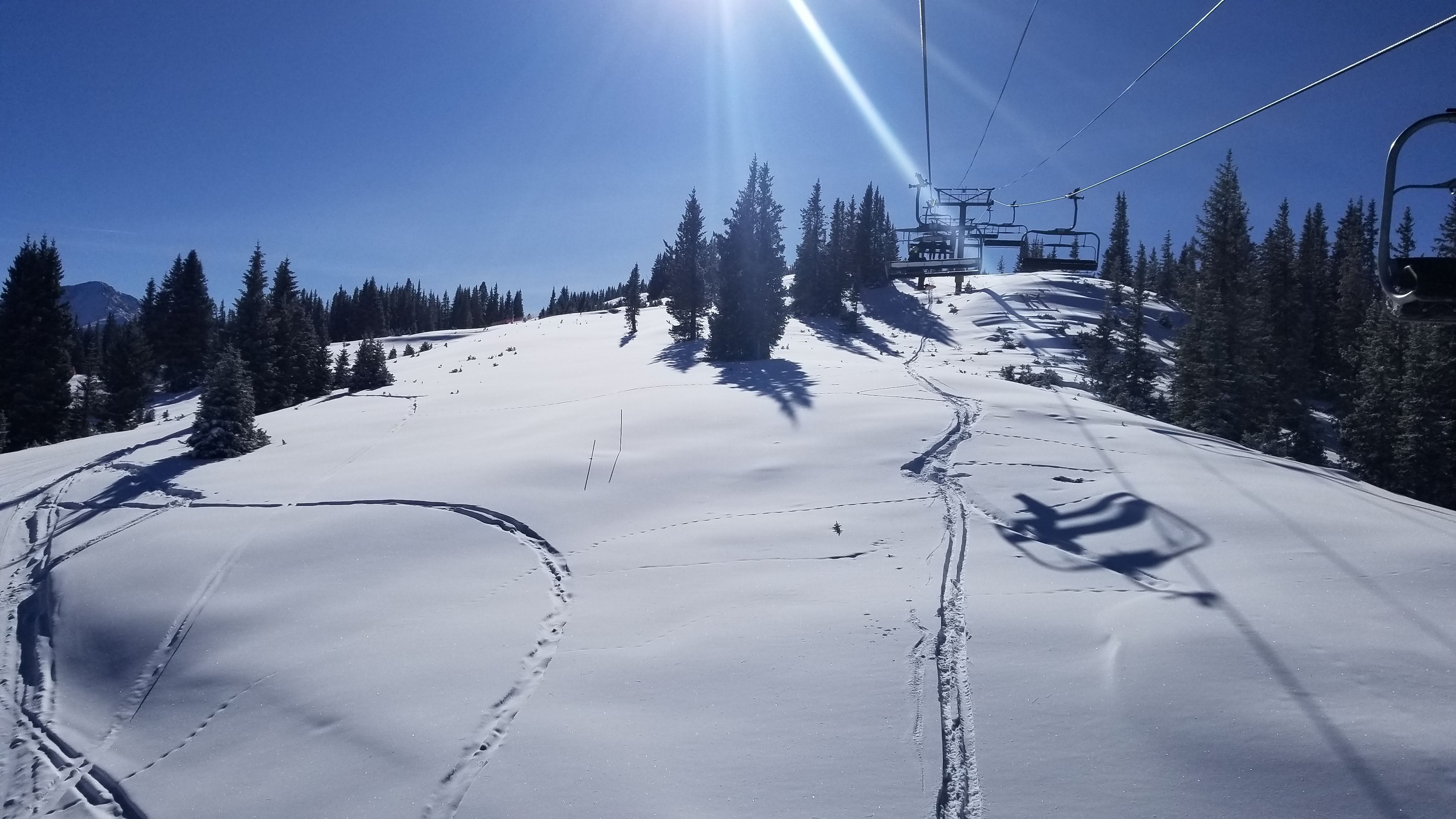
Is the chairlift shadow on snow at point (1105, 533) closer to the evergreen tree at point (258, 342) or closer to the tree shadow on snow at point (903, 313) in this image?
the evergreen tree at point (258, 342)

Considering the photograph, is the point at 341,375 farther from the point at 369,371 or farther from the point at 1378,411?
the point at 1378,411

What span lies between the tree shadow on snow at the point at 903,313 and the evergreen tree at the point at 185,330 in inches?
2169

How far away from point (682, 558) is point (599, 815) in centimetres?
546

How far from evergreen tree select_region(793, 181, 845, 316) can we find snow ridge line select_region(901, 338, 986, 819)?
54.7 metres

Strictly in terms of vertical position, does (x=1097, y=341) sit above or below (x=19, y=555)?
above

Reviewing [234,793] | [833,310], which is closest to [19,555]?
[234,793]

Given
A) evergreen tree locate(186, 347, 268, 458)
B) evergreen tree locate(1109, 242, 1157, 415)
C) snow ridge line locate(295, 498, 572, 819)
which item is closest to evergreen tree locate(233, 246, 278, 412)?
evergreen tree locate(186, 347, 268, 458)

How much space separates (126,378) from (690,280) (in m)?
34.5

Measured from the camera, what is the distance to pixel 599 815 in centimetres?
579

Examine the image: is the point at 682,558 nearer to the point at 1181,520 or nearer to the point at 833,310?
the point at 1181,520

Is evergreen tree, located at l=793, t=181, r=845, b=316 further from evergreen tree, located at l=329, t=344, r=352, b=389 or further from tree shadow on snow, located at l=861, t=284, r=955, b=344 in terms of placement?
evergreen tree, located at l=329, t=344, r=352, b=389

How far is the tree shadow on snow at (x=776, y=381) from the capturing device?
22047 millimetres

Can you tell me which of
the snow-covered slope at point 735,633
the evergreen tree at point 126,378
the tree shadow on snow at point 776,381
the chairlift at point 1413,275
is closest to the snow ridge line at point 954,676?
the snow-covered slope at point 735,633

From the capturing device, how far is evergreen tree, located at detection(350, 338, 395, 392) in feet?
101
